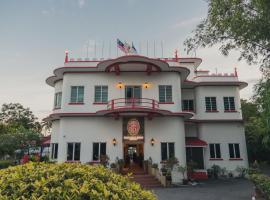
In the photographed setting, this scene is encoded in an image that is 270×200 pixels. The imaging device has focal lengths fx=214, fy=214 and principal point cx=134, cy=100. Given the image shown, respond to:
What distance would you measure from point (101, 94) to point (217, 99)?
11.9 meters

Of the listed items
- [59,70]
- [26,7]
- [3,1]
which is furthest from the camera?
[59,70]

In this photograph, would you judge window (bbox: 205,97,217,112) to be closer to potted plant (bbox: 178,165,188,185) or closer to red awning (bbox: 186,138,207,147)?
red awning (bbox: 186,138,207,147)

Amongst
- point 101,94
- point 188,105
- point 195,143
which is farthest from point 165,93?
point 101,94

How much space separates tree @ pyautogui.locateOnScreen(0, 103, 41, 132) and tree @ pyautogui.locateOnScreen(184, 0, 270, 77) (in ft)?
142

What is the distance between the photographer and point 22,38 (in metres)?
15.6

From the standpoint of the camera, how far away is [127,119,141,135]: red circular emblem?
18233 millimetres

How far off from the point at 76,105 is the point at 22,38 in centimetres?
667

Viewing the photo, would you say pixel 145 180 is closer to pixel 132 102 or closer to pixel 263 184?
pixel 132 102

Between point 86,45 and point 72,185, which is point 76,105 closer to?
point 86,45

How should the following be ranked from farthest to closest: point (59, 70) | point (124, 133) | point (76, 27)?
point (59, 70) < point (124, 133) < point (76, 27)

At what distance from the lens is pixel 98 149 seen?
18.0 meters

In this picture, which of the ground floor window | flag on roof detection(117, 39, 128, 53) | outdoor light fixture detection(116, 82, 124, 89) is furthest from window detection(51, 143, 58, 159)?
the ground floor window

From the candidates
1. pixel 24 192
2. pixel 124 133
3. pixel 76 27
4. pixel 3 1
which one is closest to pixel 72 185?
pixel 24 192

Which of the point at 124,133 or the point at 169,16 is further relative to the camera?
the point at 124,133
